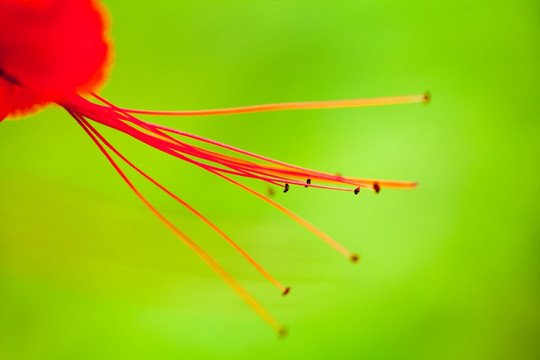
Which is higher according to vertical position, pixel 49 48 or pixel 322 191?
pixel 49 48

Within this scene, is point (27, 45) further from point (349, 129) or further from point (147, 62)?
point (349, 129)

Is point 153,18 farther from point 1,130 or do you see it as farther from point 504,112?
point 504,112

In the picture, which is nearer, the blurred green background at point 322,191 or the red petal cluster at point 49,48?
the red petal cluster at point 49,48

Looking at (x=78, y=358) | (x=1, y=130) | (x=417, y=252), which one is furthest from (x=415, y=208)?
(x=1, y=130)

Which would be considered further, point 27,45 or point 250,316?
Result: point 250,316

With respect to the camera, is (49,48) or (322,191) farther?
(322,191)

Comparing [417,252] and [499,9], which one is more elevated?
[499,9]

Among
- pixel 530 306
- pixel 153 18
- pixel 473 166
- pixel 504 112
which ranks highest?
pixel 153 18

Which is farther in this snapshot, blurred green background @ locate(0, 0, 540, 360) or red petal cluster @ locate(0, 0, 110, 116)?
blurred green background @ locate(0, 0, 540, 360)
